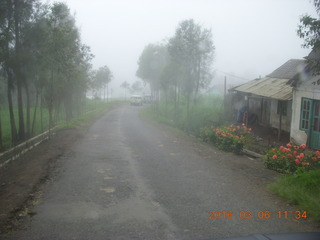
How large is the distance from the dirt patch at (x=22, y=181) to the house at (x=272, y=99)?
10077mm

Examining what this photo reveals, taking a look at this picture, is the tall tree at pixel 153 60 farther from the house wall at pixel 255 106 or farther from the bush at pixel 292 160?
the bush at pixel 292 160

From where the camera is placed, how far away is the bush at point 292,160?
7.89 meters

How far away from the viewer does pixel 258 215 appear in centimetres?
545

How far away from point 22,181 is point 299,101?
453 inches

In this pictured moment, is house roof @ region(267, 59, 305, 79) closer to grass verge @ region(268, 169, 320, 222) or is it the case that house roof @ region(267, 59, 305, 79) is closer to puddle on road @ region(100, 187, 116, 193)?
grass verge @ region(268, 169, 320, 222)

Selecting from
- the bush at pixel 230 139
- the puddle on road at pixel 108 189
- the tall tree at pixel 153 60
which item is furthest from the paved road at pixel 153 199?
the tall tree at pixel 153 60

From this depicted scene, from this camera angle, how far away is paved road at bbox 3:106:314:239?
4.81 meters

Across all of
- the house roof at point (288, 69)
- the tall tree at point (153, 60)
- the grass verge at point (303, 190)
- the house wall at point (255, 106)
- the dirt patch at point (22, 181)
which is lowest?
the dirt patch at point (22, 181)

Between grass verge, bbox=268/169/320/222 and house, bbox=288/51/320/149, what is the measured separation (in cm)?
686

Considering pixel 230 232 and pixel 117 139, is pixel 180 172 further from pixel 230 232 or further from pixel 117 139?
pixel 117 139

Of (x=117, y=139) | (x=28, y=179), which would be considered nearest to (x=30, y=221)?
(x=28, y=179)

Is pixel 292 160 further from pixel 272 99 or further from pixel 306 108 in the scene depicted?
pixel 272 99

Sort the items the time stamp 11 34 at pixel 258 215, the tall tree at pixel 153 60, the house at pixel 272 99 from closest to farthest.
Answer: the time stamp 11 34 at pixel 258 215
the house at pixel 272 99
the tall tree at pixel 153 60
